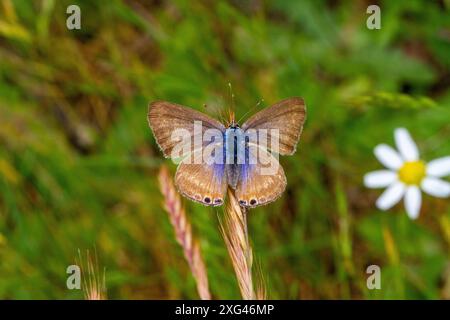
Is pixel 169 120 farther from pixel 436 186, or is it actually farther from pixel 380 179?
pixel 436 186

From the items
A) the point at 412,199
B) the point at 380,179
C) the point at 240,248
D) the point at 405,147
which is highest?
the point at 405,147

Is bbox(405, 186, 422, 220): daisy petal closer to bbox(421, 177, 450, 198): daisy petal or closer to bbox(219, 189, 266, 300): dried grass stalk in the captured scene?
bbox(421, 177, 450, 198): daisy petal

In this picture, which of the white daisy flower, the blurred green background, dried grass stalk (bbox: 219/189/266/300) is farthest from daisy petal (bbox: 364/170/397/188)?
dried grass stalk (bbox: 219/189/266/300)

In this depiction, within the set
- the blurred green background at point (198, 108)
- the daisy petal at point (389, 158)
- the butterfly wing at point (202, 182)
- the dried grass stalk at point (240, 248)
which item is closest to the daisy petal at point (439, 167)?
the daisy petal at point (389, 158)

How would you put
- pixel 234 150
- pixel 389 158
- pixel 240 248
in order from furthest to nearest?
1. pixel 389 158
2. pixel 234 150
3. pixel 240 248

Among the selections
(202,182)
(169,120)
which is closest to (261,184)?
(202,182)

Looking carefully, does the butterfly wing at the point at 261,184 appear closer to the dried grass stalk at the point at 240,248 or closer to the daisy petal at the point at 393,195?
the dried grass stalk at the point at 240,248

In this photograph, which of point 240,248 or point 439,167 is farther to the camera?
point 439,167
